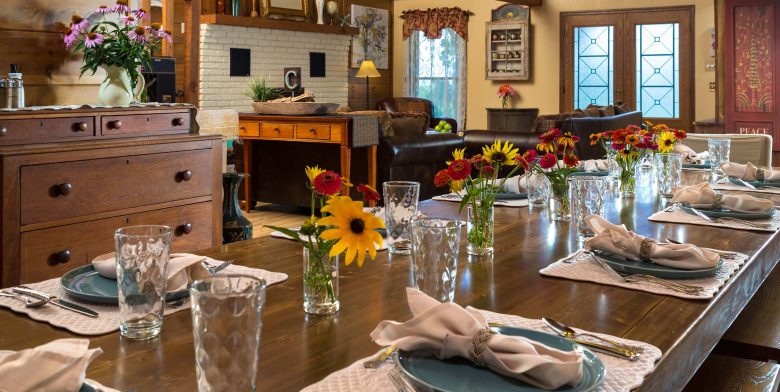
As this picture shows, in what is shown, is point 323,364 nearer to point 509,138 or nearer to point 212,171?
point 212,171

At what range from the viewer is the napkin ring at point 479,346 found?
96 centimetres

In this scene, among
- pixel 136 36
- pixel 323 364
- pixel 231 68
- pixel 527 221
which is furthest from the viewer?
pixel 231 68

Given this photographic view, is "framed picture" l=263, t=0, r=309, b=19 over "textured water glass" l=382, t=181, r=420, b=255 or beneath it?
over

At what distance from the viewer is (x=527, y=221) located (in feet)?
7.06

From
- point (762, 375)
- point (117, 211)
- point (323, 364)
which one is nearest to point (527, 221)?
point (762, 375)

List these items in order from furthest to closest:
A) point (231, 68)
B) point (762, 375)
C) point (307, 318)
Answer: point (231, 68)
point (762, 375)
point (307, 318)

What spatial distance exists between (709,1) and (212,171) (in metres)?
8.58

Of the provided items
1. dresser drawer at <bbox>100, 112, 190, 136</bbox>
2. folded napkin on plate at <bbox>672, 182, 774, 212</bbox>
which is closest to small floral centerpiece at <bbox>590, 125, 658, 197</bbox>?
folded napkin on plate at <bbox>672, 182, 774, 212</bbox>

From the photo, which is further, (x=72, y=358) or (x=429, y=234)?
(x=429, y=234)

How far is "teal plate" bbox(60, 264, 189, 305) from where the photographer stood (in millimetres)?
1271

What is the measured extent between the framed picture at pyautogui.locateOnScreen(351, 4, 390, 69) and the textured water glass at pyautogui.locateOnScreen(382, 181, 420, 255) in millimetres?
10212

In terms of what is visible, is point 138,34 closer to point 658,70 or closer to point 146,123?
point 146,123

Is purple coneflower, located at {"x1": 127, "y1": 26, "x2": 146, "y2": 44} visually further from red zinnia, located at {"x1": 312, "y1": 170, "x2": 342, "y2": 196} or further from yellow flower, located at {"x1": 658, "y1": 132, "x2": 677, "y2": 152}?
red zinnia, located at {"x1": 312, "y1": 170, "x2": 342, "y2": 196}

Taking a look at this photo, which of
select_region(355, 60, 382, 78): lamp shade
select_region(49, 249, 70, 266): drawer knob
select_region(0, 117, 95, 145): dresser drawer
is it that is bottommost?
select_region(49, 249, 70, 266): drawer knob
